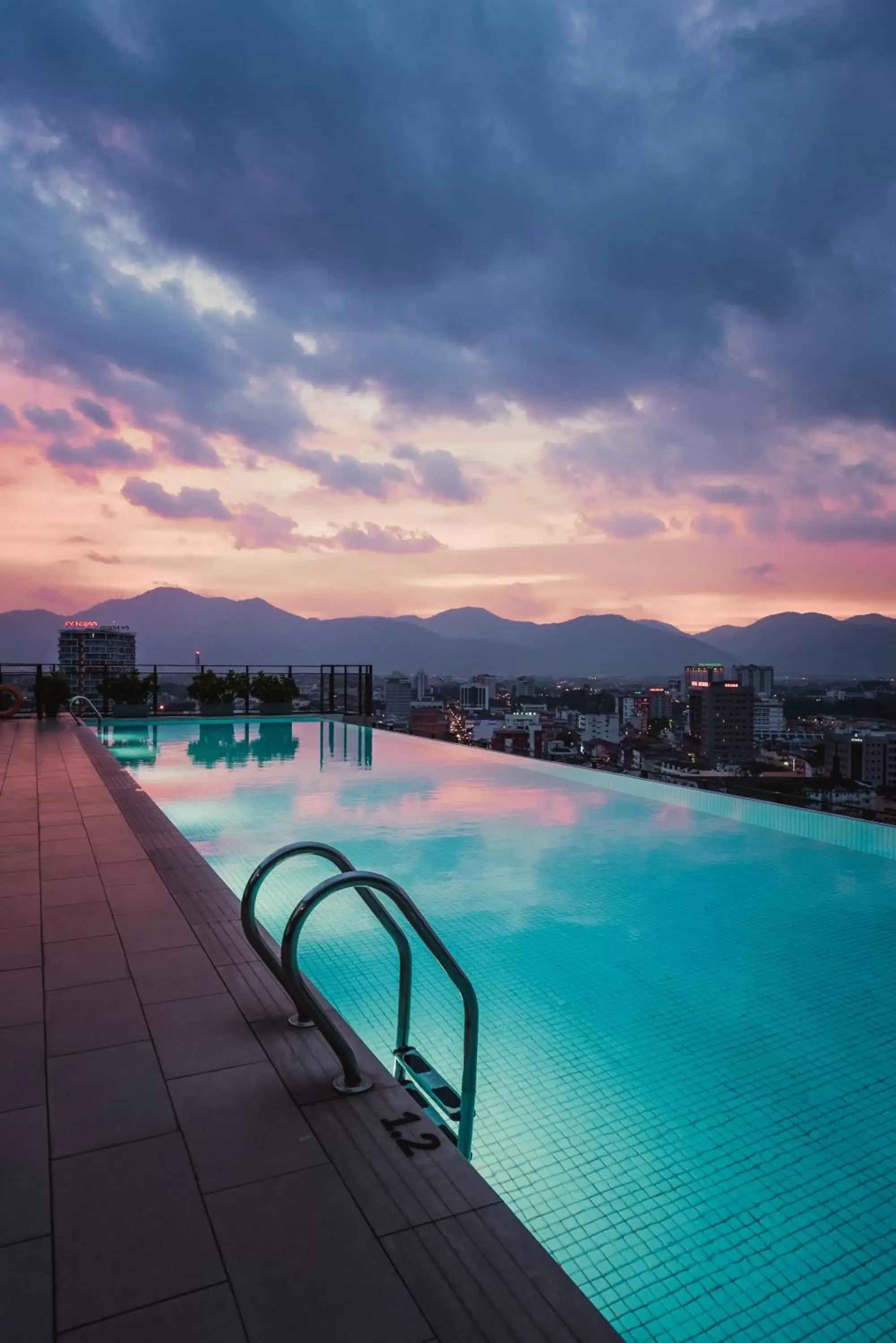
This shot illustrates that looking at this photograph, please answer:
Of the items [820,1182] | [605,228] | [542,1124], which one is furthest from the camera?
[605,228]

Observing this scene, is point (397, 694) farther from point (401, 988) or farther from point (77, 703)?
point (401, 988)

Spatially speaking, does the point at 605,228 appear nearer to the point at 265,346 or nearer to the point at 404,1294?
the point at 265,346

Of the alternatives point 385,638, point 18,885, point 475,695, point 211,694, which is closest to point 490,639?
point 385,638

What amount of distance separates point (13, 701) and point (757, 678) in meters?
15.4

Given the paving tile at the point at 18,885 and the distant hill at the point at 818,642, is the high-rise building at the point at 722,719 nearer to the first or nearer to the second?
the paving tile at the point at 18,885

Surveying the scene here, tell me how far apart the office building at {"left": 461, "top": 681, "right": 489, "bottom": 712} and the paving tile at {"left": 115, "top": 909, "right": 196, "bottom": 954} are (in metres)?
15.6

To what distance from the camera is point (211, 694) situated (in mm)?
15172

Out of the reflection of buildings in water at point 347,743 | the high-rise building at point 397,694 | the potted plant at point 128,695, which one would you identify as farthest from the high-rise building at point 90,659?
the high-rise building at point 397,694

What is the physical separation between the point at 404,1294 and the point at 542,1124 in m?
1.56

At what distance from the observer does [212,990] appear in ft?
7.31

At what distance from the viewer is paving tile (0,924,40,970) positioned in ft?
7.98

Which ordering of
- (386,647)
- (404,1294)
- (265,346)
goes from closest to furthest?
(404,1294), (265,346), (386,647)

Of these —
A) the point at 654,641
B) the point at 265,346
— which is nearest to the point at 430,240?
the point at 265,346

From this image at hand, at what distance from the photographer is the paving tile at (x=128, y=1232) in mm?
1137
